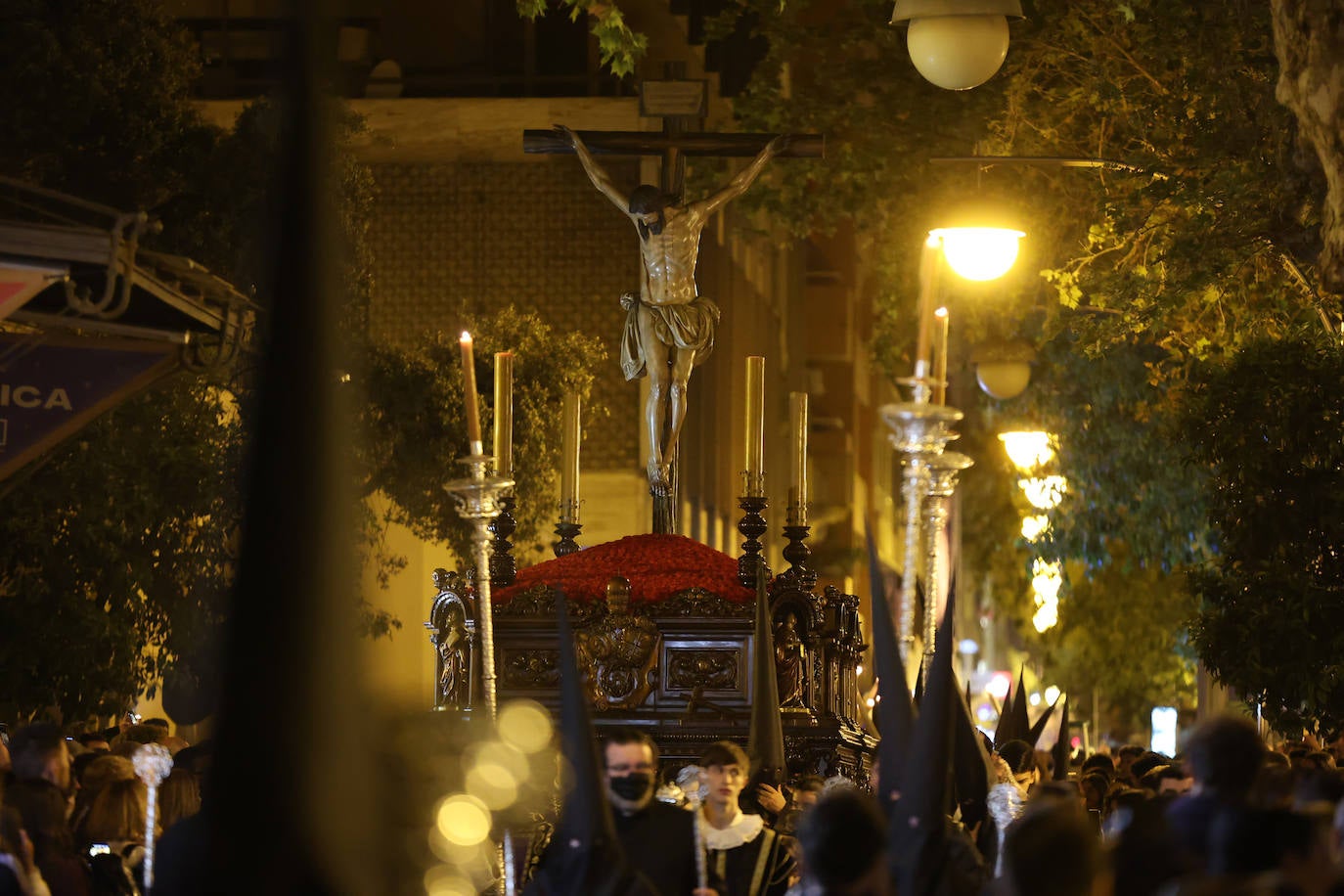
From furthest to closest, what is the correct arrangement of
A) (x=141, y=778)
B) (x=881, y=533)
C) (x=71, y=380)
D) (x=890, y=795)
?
(x=881, y=533)
(x=71, y=380)
(x=141, y=778)
(x=890, y=795)

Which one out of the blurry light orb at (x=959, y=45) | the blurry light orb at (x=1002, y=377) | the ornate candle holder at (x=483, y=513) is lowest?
the ornate candle holder at (x=483, y=513)

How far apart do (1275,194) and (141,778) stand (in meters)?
8.06

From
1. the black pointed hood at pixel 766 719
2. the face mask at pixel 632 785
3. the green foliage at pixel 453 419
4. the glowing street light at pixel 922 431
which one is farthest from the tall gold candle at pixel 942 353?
the green foliage at pixel 453 419

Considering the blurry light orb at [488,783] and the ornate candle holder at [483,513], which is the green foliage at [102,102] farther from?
the ornate candle holder at [483,513]

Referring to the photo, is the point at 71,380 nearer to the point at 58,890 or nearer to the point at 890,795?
the point at 58,890

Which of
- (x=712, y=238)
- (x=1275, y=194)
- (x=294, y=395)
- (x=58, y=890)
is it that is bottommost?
(x=58, y=890)

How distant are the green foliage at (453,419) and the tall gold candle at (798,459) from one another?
9249 millimetres

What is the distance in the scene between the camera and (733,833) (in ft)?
26.1

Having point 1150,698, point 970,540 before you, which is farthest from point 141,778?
point 1150,698

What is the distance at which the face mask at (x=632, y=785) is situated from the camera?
7.32m

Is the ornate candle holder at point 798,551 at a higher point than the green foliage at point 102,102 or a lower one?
lower

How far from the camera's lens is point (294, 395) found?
21.7 feet

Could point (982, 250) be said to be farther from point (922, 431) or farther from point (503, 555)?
point (922, 431)

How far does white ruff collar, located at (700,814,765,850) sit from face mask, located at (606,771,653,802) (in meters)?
0.60
